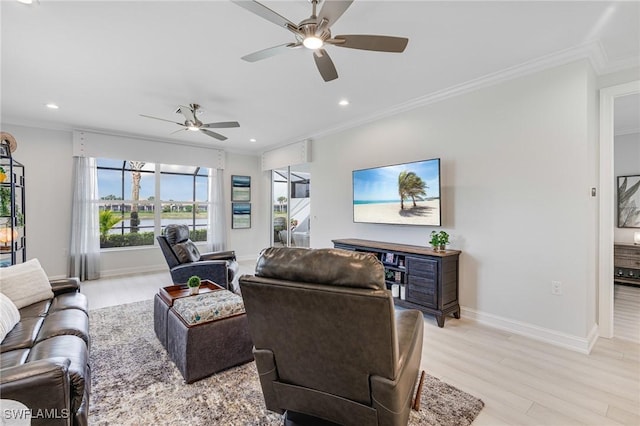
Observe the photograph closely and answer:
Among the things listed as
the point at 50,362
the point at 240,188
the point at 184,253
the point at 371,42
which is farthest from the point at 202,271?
the point at 240,188

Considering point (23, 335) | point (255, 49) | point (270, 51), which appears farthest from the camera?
point (255, 49)

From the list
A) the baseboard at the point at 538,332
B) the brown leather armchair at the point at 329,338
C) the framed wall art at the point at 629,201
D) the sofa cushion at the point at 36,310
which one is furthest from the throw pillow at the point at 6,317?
the framed wall art at the point at 629,201

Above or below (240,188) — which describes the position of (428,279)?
below

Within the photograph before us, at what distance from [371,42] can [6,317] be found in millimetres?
3025

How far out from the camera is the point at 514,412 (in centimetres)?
182

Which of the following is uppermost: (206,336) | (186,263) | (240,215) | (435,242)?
(240,215)

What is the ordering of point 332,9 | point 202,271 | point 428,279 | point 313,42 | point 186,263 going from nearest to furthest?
point 332,9, point 313,42, point 428,279, point 202,271, point 186,263

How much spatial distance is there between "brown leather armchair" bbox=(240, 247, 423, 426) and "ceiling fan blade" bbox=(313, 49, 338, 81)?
1.51 metres

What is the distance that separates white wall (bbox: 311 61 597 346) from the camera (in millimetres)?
2631

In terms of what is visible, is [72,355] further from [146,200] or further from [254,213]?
[254,213]

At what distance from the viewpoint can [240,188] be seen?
7.09 m

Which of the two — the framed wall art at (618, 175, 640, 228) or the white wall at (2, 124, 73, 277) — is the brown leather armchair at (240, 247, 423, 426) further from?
the white wall at (2, 124, 73, 277)

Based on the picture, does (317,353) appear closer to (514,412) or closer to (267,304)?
(267,304)

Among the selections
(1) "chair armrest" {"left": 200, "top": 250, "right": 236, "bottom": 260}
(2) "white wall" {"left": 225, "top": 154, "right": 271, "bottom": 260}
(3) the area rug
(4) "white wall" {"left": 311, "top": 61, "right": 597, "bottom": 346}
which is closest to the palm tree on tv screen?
(4) "white wall" {"left": 311, "top": 61, "right": 597, "bottom": 346}
